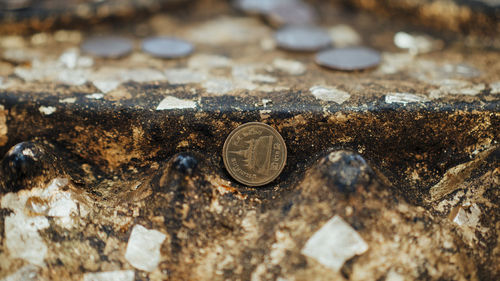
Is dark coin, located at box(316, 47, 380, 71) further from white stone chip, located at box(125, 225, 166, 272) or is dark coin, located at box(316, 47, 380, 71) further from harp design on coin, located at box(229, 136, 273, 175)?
white stone chip, located at box(125, 225, 166, 272)

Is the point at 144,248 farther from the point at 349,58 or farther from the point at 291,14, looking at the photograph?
the point at 291,14

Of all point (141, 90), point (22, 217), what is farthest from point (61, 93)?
point (22, 217)

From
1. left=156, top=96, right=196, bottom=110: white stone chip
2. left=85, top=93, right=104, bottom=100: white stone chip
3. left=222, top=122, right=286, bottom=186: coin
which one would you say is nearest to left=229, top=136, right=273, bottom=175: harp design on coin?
left=222, top=122, right=286, bottom=186: coin

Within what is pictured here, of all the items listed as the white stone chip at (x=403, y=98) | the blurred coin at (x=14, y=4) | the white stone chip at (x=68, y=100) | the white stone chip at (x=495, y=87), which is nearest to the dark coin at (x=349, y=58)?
the white stone chip at (x=403, y=98)

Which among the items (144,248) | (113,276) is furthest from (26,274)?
(144,248)

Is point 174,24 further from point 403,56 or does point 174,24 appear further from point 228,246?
point 228,246

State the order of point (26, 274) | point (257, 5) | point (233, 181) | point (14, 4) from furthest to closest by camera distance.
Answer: point (257, 5) → point (14, 4) → point (233, 181) → point (26, 274)

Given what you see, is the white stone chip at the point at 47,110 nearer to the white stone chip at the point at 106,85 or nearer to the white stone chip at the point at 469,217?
the white stone chip at the point at 106,85
